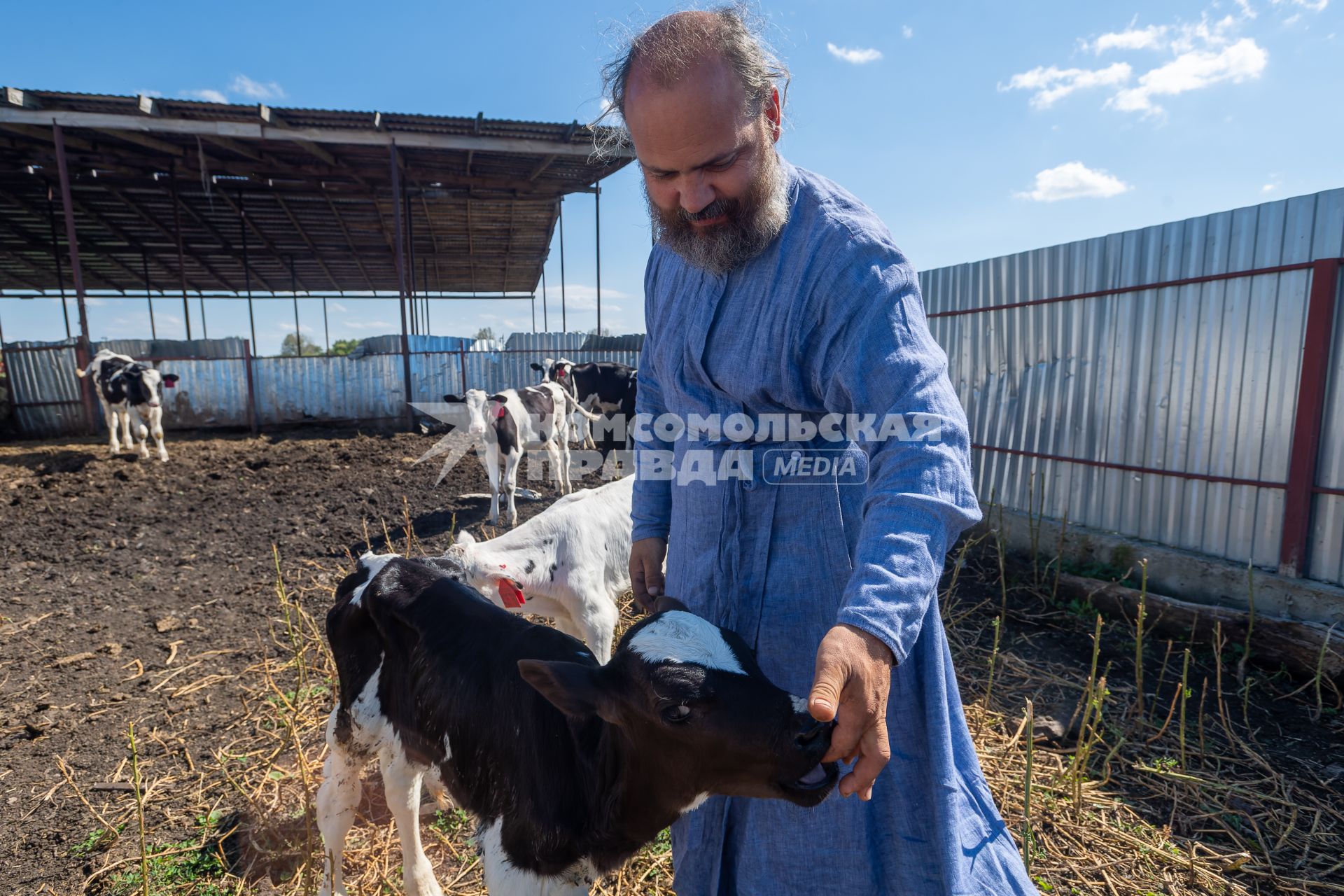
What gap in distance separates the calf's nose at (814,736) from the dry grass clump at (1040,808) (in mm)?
1610

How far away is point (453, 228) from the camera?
74.8ft

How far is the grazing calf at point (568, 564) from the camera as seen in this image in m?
3.97

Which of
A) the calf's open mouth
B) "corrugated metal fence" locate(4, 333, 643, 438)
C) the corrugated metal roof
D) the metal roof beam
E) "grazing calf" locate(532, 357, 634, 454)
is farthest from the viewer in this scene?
"corrugated metal fence" locate(4, 333, 643, 438)

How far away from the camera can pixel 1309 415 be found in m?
4.45

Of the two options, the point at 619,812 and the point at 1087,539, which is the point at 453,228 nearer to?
the point at 1087,539

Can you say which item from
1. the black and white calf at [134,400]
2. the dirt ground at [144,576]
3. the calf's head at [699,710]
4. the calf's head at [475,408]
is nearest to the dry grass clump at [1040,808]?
the dirt ground at [144,576]

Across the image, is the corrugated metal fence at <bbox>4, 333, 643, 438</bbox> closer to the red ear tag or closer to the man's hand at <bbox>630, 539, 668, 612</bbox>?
the red ear tag

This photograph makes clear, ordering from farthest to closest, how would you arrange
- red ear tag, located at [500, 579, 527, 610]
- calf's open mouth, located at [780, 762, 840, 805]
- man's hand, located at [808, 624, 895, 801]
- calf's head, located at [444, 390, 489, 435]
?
1. calf's head, located at [444, 390, 489, 435]
2. red ear tag, located at [500, 579, 527, 610]
3. calf's open mouth, located at [780, 762, 840, 805]
4. man's hand, located at [808, 624, 895, 801]

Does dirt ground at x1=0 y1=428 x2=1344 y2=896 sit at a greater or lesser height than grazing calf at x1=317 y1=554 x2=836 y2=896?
lesser

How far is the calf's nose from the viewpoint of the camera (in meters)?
1.27

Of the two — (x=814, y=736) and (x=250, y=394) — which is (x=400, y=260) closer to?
(x=250, y=394)

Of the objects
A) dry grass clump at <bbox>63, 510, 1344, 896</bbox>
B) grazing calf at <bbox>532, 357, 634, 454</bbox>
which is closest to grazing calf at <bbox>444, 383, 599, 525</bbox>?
grazing calf at <bbox>532, 357, 634, 454</bbox>

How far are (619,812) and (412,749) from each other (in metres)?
1.16

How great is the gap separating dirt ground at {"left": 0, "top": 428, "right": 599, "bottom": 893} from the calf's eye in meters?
2.97
